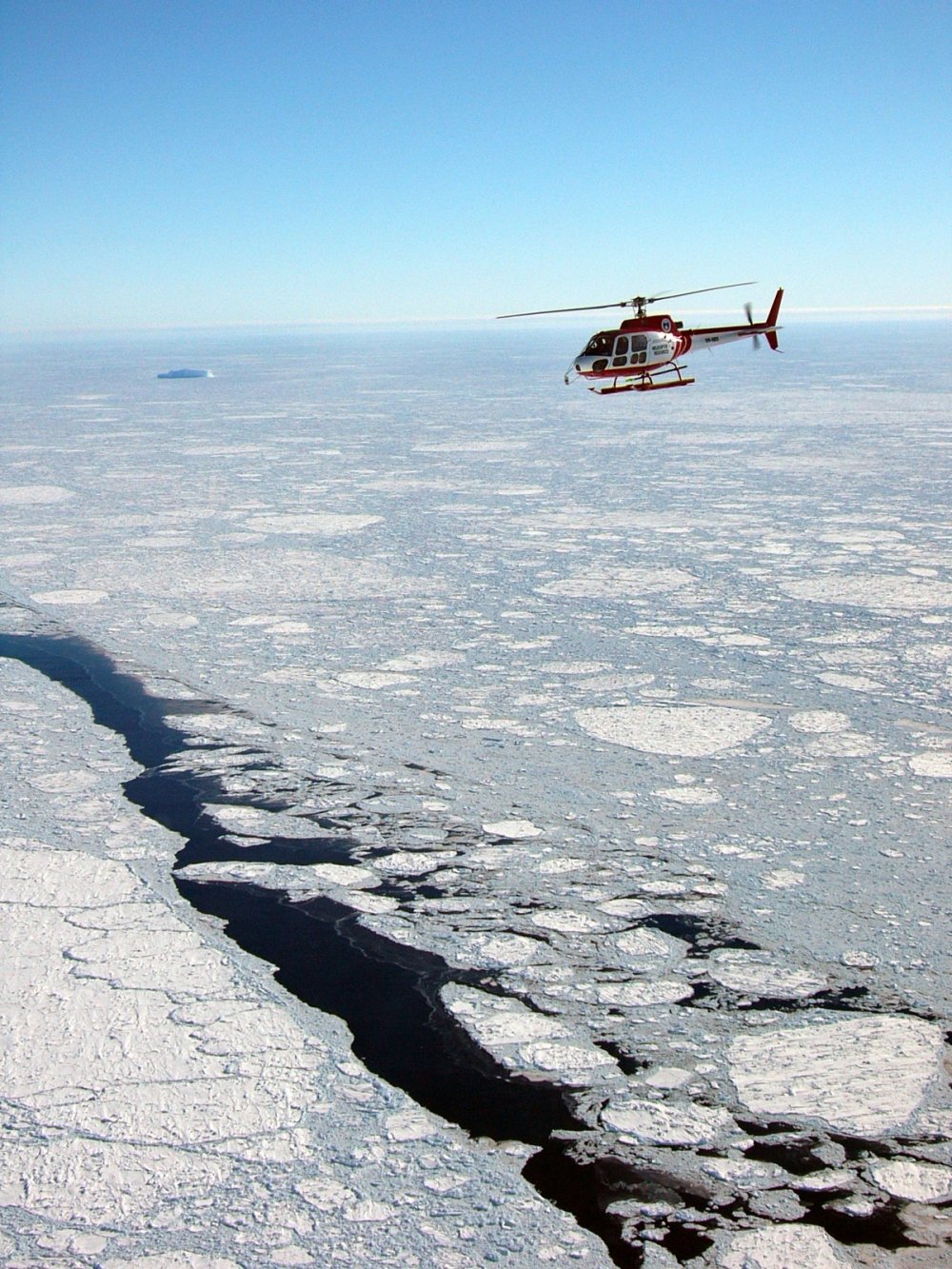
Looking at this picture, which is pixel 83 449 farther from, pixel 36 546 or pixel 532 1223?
pixel 532 1223

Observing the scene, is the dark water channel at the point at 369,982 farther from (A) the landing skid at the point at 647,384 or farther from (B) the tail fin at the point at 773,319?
(B) the tail fin at the point at 773,319

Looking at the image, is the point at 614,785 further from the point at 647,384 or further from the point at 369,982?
the point at 647,384

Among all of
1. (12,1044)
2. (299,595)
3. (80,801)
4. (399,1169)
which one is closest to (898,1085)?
(399,1169)

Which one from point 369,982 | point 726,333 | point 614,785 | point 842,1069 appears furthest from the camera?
point 726,333

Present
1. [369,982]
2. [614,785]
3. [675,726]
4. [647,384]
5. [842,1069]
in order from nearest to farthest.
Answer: [842,1069]
[369,982]
[614,785]
[675,726]
[647,384]

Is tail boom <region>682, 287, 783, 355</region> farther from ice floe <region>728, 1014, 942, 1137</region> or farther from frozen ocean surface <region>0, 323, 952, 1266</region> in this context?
ice floe <region>728, 1014, 942, 1137</region>

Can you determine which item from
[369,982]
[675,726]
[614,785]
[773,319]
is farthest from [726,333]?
[369,982]

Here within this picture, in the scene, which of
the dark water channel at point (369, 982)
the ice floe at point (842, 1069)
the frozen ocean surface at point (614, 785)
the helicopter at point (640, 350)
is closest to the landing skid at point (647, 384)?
the helicopter at point (640, 350)

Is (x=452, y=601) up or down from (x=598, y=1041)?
up

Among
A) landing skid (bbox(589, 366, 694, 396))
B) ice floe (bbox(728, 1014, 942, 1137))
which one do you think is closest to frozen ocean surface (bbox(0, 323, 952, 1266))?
ice floe (bbox(728, 1014, 942, 1137))
